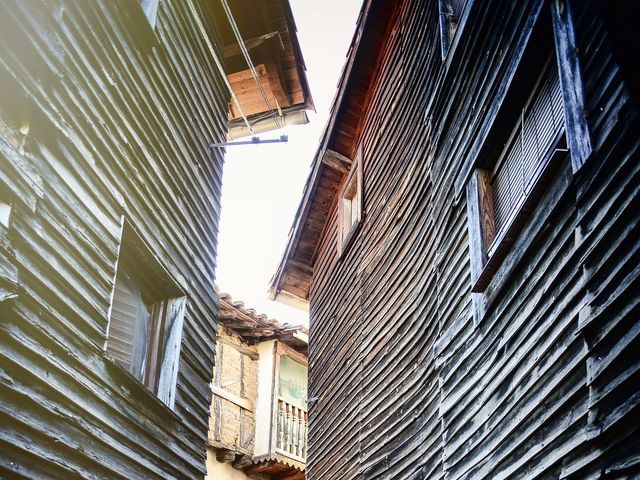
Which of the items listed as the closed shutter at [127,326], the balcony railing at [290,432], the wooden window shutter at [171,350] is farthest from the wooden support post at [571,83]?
the balcony railing at [290,432]

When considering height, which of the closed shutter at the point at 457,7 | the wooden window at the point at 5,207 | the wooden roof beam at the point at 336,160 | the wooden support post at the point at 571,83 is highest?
the wooden roof beam at the point at 336,160

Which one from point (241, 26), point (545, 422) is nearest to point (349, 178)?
point (241, 26)

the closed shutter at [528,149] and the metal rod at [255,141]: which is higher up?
the metal rod at [255,141]

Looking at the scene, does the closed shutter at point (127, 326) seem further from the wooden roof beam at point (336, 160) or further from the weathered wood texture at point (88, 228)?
the wooden roof beam at point (336, 160)

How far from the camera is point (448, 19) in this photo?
798cm

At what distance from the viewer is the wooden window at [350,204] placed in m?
11.1

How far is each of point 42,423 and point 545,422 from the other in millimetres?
2974

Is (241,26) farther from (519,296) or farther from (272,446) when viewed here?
(272,446)

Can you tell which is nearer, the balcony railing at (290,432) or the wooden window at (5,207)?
the wooden window at (5,207)

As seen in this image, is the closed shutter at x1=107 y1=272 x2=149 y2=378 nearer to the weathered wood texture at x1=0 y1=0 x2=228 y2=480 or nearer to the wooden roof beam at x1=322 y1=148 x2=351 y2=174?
the weathered wood texture at x1=0 y1=0 x2=228 y2=480

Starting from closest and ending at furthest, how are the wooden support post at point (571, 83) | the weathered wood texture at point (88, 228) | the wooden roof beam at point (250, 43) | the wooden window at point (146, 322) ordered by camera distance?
the wooden support post at point (571, 83) → the weathered wood texture at point (88, 228) → the wooden window at point (146, 322) → the wooden roof beam at point (250, 43)

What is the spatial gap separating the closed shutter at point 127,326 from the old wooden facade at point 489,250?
263cm

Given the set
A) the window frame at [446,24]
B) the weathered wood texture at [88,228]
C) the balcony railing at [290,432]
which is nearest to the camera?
the weathered wood texture at [88,228]

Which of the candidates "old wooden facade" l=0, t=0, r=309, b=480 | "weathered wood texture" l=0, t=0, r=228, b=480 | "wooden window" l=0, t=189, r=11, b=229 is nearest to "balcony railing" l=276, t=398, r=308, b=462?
"old wooden facade" l=0, t=0, r=309, b=480
